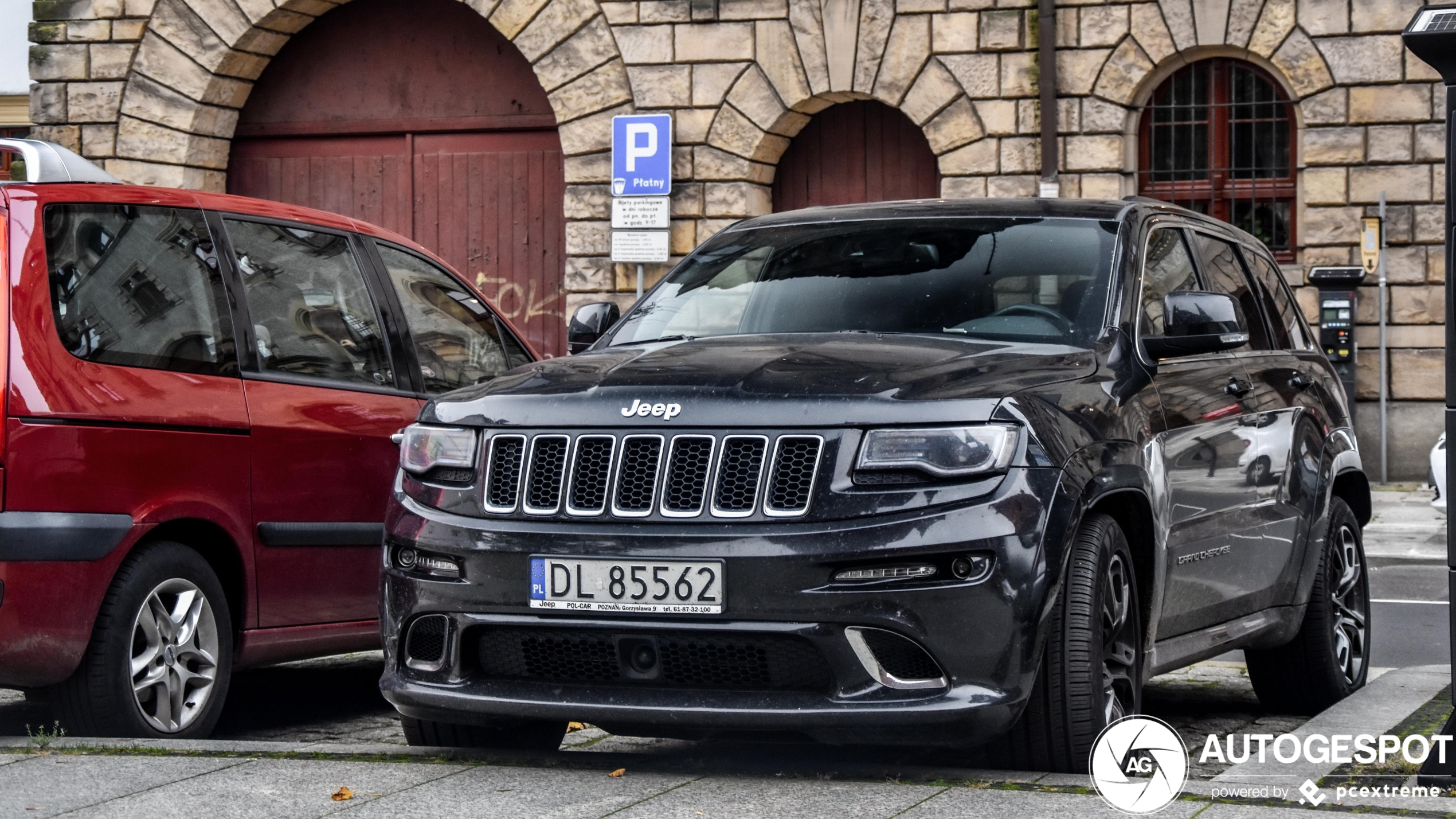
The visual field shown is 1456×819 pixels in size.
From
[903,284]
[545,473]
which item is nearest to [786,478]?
[545,473]

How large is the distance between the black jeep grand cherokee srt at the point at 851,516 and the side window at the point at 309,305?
1356 mm

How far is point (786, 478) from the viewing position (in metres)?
4.49

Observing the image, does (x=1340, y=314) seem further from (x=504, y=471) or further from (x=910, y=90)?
(x=504, y=471)

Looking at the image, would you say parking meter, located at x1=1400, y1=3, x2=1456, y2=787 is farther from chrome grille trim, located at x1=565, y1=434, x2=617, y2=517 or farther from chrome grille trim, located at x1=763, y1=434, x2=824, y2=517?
chrome grille trim, located at x1=565, y1=434, x2=617, y2=517

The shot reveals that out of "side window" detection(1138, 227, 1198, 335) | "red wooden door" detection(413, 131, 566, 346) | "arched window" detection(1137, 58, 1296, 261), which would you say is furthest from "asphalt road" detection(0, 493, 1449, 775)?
"red wooden door" detection(413, 131, 566, 346)

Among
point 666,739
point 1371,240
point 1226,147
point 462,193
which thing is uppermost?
point 1226,147

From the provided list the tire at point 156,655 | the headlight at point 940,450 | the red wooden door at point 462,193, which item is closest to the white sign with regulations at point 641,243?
the red wooden door at point 462,193

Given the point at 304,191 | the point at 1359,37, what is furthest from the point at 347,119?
the point at 1359,37

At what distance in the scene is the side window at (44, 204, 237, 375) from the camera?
5.69 m

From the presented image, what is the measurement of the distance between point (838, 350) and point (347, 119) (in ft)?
51.3

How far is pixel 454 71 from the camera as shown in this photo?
1953cm

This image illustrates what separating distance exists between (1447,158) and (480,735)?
9.39 ft

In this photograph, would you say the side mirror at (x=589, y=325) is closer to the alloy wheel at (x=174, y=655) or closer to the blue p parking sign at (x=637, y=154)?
the alloy wheel at (x=174, y=655)

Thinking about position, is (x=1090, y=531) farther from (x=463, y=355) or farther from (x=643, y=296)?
(x=463, y=355)
